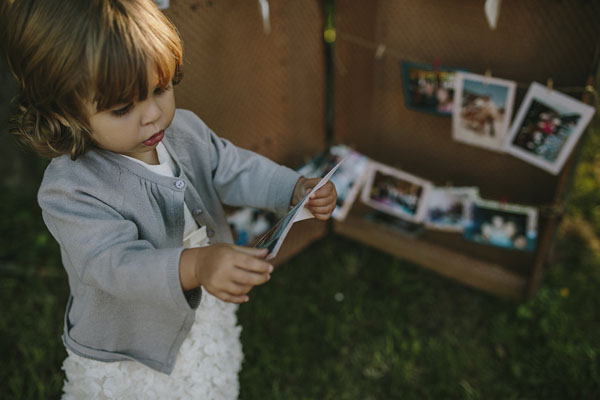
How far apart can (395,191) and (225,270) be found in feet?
5.52

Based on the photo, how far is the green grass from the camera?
2172 millimetres

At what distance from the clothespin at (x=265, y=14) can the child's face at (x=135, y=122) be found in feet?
2.76

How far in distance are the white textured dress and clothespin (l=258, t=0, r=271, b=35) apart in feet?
2.68

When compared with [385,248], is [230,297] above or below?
above

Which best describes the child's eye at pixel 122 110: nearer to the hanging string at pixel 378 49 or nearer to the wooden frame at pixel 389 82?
the wooden frame at pixel 389 82

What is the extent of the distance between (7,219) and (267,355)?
1976 millimetres

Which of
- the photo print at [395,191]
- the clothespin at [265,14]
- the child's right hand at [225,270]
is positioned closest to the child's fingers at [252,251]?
the child's right hand at [225,270]

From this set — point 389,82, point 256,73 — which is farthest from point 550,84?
point 256,73

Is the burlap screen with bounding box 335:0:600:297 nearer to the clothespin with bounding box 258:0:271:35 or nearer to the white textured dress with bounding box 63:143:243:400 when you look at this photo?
the clothespin with bounding box 258:0:271:35

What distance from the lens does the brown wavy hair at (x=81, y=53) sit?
3.16 feet

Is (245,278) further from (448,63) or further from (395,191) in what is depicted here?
(395,191)

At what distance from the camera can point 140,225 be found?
3.93 feet

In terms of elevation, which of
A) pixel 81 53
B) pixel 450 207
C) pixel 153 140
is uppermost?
pixel 81 53

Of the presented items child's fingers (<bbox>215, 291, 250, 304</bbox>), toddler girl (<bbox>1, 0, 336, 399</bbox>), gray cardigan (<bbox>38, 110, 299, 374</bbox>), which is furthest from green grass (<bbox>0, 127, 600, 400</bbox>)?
child's fingers (<bbox>215, 291, 250, 304</bbox>)
